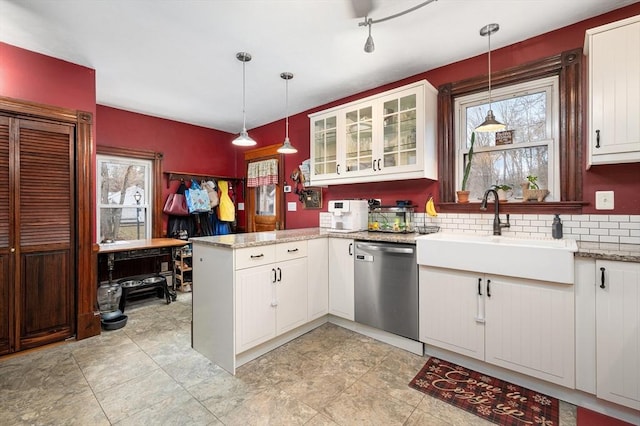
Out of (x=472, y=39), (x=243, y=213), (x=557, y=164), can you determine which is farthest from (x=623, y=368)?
(x=243, y=213)

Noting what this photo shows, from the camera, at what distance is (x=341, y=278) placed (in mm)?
2750

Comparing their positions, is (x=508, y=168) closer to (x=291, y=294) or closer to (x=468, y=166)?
(x=468, y=166)

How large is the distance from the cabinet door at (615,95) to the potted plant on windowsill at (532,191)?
46 centimetres

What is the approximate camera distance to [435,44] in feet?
7.93

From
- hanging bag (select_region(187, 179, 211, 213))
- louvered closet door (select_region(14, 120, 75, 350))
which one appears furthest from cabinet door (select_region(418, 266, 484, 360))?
hanging bag (select_region(187, 179, 211, 213))

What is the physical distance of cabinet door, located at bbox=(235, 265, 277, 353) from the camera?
2.10 m

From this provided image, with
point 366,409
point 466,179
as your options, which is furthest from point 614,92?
point 366,409

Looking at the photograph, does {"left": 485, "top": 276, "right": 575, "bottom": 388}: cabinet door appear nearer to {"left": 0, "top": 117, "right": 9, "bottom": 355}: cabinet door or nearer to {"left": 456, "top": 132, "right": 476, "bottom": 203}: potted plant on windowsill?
{"left": 456, "top": 132, "right": 476, "bottom": 203}: potted plant on windowsill

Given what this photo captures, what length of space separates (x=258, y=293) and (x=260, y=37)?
6.61 feet

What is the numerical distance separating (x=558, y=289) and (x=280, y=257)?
6.10 ft

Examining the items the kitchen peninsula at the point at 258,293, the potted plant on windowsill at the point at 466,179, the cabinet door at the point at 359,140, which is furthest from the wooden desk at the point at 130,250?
the potted plant on windowsill at the point at 466,179

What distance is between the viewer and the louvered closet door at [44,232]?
7.77ft

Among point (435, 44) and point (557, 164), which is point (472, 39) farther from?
point (557, 164)

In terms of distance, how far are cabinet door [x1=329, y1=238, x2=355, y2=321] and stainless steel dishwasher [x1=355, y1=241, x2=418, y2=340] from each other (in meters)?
0.07
